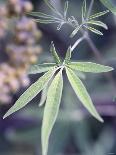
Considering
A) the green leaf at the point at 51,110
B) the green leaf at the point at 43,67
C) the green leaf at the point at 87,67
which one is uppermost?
the green leaf at the point at 43,67

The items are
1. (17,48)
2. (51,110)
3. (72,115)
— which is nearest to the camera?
(51,110)

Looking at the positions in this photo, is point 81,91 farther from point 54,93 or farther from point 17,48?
point 17,48

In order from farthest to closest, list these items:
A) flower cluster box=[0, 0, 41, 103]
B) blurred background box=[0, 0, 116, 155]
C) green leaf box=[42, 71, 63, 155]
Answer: blurred background box=[0, 0, 116, 155]
flower cluster box=[0, 0, 41, 103]
green leaf box=[42, 71, 63, 155]

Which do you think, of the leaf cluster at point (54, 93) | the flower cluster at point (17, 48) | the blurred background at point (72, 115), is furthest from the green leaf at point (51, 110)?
the blurred background at point (72, 115)

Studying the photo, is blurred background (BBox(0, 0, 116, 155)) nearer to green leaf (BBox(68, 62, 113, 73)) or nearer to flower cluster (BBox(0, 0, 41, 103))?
flower cluster (BBox(0, 0, 41, 103))

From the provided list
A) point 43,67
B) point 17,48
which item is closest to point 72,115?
point 17,48

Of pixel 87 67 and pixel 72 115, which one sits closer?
pixel 87 67

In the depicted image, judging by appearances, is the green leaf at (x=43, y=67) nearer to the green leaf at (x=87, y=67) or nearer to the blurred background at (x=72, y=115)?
the green leaf at (x=87, y=67)

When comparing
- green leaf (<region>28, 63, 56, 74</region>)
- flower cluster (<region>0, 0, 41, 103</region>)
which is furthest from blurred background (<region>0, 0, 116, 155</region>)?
green leaf (<region>28, 63, 56, 74</region>)

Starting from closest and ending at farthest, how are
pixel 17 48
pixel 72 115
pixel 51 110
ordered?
1. pixel 51 110
2. pixel 17 48
3. pixel 72 115

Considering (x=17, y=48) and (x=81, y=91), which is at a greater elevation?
(x=17, y=48)
